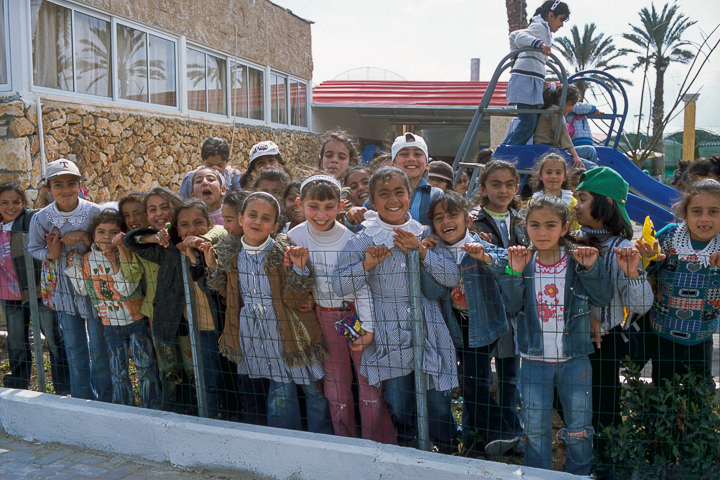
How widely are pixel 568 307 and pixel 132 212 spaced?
286cm

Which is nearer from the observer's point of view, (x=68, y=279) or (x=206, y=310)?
(x=206, y=310)

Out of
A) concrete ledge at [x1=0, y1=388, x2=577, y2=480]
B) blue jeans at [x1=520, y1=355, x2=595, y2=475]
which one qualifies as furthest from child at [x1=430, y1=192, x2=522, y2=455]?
concrete ledge at [x1=0, y1=388, x2=577, y2=480]

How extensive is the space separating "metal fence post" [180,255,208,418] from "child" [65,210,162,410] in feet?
1.68

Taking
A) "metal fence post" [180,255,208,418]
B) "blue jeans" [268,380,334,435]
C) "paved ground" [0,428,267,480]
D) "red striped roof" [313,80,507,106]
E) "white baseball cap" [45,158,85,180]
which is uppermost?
"red striped roof" [313,80,507,106]

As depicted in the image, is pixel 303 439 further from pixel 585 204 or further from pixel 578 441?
pixel 585 204

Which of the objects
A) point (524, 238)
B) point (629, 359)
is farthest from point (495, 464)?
point (524, 238)

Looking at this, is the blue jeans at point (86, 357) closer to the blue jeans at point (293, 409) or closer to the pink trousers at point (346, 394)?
the blue jeans at point (293, 409)

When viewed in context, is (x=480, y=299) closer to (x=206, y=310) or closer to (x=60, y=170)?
(x=206, y=310)

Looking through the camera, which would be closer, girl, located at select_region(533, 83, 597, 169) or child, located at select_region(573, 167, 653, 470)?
child, located at select_region(573, 167, 653, 470)

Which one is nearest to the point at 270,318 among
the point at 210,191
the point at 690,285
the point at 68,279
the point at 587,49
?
the point at 210,191

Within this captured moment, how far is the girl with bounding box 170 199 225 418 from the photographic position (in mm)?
3496

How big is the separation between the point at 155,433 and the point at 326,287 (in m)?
Answer: 1.39

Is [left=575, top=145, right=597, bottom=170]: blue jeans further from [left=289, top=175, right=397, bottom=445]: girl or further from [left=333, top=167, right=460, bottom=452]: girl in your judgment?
[left=289, top=175, right=397, bottom=445]: girl

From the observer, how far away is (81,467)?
10.6ft
